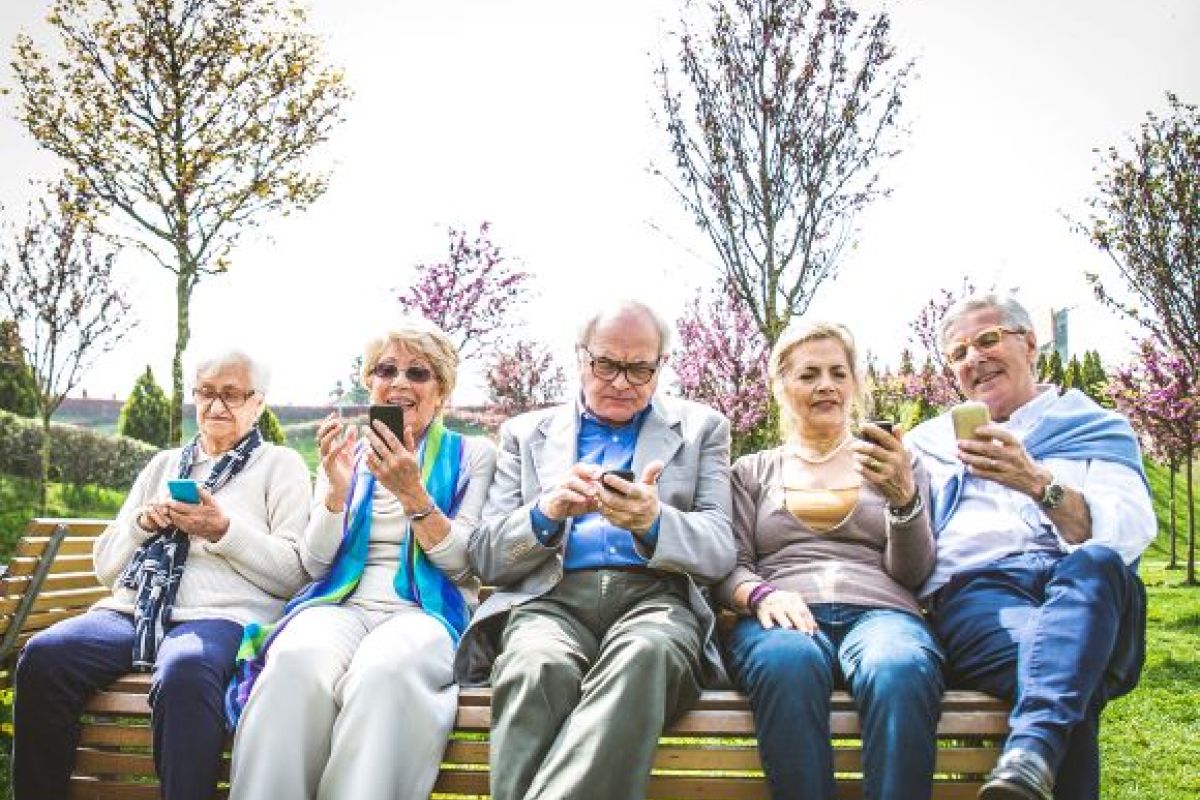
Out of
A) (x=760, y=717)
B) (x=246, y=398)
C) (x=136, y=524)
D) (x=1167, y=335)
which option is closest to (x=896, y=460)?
(x=760, y=717)

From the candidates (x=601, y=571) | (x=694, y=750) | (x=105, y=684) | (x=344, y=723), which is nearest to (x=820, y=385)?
(x=601, y=571)

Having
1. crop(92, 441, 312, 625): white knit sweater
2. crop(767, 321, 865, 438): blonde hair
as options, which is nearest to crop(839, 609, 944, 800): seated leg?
crop(767, 321, 865, 438): blonde hair

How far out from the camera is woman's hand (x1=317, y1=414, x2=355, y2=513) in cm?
332

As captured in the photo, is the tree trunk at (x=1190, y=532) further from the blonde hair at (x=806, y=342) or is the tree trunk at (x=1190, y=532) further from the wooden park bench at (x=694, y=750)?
the wooden park bench at (x=694, y=750)

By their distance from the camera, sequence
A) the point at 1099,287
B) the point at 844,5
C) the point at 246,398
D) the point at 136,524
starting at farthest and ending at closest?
the point at 1099,287 → the point at 844,5 → the point at 246,398 → the point at 136,524

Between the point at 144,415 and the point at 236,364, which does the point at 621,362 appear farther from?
the point at 144,415

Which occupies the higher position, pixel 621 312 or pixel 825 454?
pixel 621 312

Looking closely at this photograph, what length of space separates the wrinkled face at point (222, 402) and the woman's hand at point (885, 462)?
236 cm

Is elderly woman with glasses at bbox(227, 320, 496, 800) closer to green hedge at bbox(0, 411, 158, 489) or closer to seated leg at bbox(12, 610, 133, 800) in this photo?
seated leg at bbox(12, 610, 133, 800)

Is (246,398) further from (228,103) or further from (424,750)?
(228,103)

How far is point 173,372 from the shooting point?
11023 mm

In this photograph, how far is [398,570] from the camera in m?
3.35

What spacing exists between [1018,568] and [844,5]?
23.6 ft

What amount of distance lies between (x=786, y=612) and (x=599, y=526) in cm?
70
